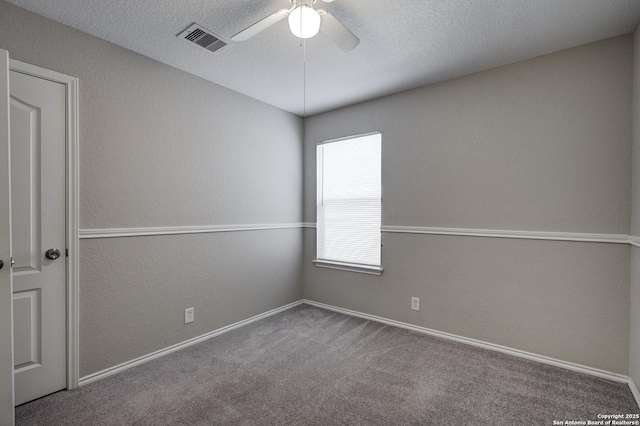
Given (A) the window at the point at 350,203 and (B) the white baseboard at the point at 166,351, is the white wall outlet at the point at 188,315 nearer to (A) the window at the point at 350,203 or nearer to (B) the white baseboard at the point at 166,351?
(B) the white baseboard at the point at 166,351

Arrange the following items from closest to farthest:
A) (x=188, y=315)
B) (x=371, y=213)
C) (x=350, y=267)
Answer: (x=188, y=315) → (x=371, y=213) → (x=350, y=267)

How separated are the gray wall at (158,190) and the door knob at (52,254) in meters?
0.15

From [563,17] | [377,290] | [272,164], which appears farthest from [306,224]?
[563,17]

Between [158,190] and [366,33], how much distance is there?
204 cm

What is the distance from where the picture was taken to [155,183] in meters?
2.59

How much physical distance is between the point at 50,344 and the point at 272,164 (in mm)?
2467

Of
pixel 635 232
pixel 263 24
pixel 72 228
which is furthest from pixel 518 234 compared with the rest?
pixel 72 228

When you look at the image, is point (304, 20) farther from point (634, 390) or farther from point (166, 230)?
point (634, 390)

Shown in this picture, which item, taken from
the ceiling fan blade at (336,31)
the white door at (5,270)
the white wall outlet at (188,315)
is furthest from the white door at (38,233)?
the ceiling fan blade at (336,31)

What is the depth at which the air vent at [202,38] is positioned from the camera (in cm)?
215

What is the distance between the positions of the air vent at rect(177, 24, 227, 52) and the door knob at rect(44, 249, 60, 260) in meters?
1.70

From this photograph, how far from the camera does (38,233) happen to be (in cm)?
202

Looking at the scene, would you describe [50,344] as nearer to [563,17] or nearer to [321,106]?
[321,106]

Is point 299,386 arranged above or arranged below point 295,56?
below
